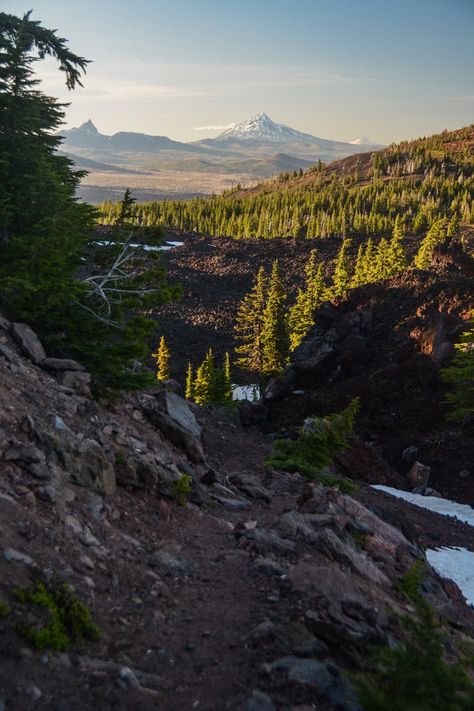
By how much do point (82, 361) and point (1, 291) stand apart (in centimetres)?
243

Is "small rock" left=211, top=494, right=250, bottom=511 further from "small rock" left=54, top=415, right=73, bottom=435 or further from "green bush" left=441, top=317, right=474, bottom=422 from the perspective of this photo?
"green bush" left=441, top=317, right=474, bottom=422

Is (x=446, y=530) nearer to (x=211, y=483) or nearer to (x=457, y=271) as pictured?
(x=211, y=483)

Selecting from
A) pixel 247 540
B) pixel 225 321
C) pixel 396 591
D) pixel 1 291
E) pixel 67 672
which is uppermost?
pixel 1 291

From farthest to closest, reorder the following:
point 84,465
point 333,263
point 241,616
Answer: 1. point 333,263
2. point 84,465
3. point 241,616

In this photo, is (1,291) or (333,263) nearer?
(1,291)

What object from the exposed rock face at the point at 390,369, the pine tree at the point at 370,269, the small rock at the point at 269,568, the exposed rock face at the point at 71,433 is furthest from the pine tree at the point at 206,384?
the small rock at the point at 269,568

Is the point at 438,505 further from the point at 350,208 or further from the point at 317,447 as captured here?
the point at 350,208

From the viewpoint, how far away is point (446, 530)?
1728 cm

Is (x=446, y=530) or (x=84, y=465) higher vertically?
(x=84, y=465)

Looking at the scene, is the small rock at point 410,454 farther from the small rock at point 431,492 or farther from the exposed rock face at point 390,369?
the small rock at point 431,492

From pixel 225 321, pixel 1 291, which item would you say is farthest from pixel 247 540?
pixel 225 321

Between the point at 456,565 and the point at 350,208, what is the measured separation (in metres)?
123

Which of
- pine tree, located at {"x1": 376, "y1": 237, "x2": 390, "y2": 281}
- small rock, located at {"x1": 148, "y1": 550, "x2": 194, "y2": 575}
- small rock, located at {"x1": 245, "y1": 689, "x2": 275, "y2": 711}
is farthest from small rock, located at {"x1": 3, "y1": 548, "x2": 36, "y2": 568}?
pine tree, located at {"x1": 376, "y1": 237, "x2": 390, "y2": 281}

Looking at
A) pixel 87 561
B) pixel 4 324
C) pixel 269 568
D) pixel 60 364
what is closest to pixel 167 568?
pixel 87 561
